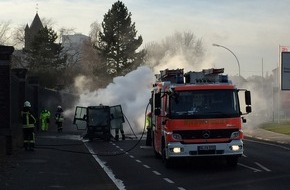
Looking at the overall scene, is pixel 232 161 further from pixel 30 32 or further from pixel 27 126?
pixel 30 32

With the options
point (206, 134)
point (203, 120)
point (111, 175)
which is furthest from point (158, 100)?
point (111, 175)

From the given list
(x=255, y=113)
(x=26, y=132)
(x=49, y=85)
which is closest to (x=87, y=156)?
(x=26, y=132)

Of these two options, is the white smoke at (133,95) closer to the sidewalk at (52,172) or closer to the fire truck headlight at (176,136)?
the sidewalk at (52,172)

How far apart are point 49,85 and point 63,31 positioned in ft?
88.1

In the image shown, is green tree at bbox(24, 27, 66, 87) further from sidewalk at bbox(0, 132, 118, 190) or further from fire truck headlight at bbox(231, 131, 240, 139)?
fire truck headlight at bbox(231, 131, 240, 139)

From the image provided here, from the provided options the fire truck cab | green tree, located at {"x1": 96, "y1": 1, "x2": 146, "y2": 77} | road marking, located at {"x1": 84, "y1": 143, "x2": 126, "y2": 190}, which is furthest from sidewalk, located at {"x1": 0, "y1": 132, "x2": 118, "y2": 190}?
green tree, located at {"x1": 96, "y1": 1, "x2": 146, "y2": 77}

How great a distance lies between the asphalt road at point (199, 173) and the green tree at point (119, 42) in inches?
2410

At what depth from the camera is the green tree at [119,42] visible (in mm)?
81688

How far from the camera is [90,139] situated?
30.5 metres

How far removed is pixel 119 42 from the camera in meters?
83.2

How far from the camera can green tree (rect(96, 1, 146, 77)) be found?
81.7m

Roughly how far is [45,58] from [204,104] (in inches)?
2393

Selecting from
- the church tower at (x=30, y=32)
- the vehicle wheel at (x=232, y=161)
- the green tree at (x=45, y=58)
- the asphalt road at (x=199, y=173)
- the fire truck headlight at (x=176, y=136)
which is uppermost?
the church tower at (x=30, y=32)

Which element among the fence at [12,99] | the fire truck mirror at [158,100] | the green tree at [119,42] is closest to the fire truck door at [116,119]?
the fence at [12,99]
